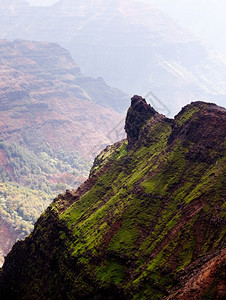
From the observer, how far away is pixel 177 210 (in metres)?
108

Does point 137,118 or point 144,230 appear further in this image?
point 137,118

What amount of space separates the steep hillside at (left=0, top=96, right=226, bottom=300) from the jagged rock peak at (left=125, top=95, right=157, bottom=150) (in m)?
11.8

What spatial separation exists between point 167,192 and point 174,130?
2635 cm

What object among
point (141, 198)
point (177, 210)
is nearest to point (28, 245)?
point (141, 198)

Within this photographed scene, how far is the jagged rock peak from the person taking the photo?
161750 millimetres

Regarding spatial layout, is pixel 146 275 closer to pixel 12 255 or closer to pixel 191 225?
pixel 191 225

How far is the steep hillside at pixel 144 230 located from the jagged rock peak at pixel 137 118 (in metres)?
11.8

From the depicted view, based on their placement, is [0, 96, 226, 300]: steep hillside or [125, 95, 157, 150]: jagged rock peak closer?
[0, 96, 226, 300]: steep hillside

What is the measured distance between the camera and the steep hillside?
92.5m

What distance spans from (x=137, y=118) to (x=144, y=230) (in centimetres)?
6380

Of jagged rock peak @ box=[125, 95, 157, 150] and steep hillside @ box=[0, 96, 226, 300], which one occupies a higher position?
jagged rock peak @ box=[125, 95, 157, 150]

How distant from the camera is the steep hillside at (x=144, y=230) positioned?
92.5 metres

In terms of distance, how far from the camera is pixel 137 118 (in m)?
164

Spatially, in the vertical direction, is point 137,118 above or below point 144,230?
above
